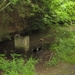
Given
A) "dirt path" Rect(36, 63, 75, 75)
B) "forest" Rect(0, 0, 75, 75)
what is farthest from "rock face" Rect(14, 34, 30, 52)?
"dirt path" Rect(36, 63, 75, 75)

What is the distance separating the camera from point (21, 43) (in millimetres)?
9500

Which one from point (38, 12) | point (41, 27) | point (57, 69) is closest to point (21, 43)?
point (41, 27)

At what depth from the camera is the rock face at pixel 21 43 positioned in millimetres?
9469

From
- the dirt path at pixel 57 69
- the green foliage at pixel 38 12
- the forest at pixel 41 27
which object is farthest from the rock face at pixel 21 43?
the dirt path at pixel 57 69

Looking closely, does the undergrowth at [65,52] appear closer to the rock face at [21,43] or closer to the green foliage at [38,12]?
the green foliage at [38,12]

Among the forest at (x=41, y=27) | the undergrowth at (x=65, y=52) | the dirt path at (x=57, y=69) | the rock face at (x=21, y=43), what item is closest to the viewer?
the dirt path at (x=57, y=69)

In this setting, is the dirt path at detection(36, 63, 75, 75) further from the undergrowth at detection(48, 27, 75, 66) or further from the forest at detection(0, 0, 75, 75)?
the undergrowth at detection(48, 27, 75, 66)

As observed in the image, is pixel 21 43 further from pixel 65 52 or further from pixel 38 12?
pixel 65 52

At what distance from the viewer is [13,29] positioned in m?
8.93

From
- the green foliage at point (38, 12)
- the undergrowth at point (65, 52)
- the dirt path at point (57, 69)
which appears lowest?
the dirt path at point (57, 69)

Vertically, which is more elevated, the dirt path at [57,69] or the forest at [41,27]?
the forest at [41,27]

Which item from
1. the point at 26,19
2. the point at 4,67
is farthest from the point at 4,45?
the point at 4,67

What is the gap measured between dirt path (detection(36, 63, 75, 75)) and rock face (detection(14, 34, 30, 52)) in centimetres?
152

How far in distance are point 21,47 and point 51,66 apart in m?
2.02
